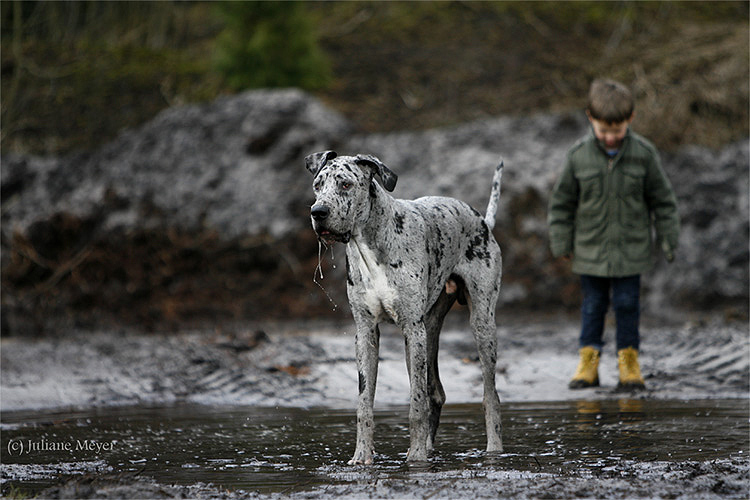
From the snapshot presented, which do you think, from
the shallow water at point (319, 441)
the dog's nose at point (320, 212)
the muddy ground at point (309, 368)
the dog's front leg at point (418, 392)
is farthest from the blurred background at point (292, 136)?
the dog's nose at point (320, 212)

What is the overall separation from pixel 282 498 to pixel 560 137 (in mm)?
9941

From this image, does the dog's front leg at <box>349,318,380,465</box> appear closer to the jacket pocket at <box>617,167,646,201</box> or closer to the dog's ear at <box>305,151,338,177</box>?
the dog's ear at <box>305,151,338,177</box>

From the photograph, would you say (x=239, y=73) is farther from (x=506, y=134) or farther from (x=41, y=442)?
(x=41, y=442)

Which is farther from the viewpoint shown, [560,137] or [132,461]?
[560,137]

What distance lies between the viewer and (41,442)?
239 inches

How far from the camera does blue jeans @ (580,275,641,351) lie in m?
7.97

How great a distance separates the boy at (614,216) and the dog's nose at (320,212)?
3898 mm

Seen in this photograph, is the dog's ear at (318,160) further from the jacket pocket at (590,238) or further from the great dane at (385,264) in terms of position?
the jacket pocket at (590,238)

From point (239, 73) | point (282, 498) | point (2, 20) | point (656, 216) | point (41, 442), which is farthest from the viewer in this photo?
point (2, 20)

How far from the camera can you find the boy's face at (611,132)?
26.1ft

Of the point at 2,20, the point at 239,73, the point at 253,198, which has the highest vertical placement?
the point at 2,20

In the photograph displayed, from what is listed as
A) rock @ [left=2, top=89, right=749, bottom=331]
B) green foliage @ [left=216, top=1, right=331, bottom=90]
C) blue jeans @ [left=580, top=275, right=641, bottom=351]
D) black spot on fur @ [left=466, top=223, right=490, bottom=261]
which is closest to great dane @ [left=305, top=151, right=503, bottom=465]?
black spot on fur @ [left=466, top=223, right=490, bottom=261]

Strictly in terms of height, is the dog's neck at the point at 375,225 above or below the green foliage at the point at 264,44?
below

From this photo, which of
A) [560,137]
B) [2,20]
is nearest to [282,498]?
[560,137]
